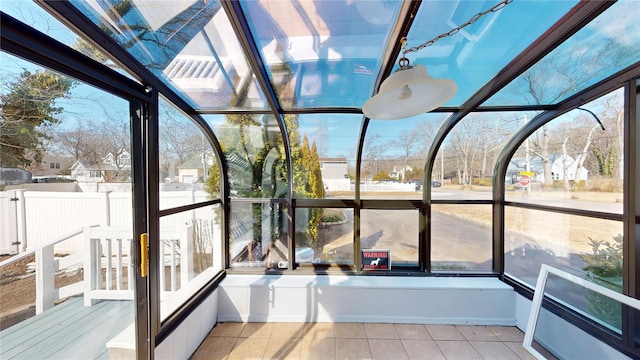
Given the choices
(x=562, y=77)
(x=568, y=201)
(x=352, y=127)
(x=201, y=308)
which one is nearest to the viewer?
Answer: (x=562, y=77)

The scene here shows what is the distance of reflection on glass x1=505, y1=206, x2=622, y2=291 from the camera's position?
1.86 meters

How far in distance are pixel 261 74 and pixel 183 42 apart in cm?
55

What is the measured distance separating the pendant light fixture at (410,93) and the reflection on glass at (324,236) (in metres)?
2.02

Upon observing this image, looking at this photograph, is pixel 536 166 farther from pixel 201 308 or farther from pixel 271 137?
pixel 201 308

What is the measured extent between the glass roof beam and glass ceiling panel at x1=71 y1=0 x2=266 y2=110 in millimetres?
71

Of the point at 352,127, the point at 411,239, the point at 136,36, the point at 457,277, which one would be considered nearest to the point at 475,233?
the point at 457,277

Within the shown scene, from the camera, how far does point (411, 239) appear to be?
309 cm

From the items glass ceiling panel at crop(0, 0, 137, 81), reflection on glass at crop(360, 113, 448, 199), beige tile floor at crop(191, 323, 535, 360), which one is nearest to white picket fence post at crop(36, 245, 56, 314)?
glass ceiling panel at crop(0, 0, 137, 81)

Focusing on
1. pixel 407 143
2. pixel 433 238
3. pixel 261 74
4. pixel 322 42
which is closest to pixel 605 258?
pixel 433 238

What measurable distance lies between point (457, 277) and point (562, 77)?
2.44 m

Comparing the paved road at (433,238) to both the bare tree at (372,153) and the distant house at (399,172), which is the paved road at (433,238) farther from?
the bare tree at (372,153)

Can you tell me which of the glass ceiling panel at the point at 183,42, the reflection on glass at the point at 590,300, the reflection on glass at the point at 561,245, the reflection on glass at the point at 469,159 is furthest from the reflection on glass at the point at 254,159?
the reflection on glass at the point at 590,300

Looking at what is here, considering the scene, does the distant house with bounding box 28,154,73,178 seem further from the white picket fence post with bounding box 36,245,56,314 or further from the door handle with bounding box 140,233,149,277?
the door handle with bounding box 140,233,149,277

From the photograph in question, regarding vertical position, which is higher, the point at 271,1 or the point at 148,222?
the point at 271,1
